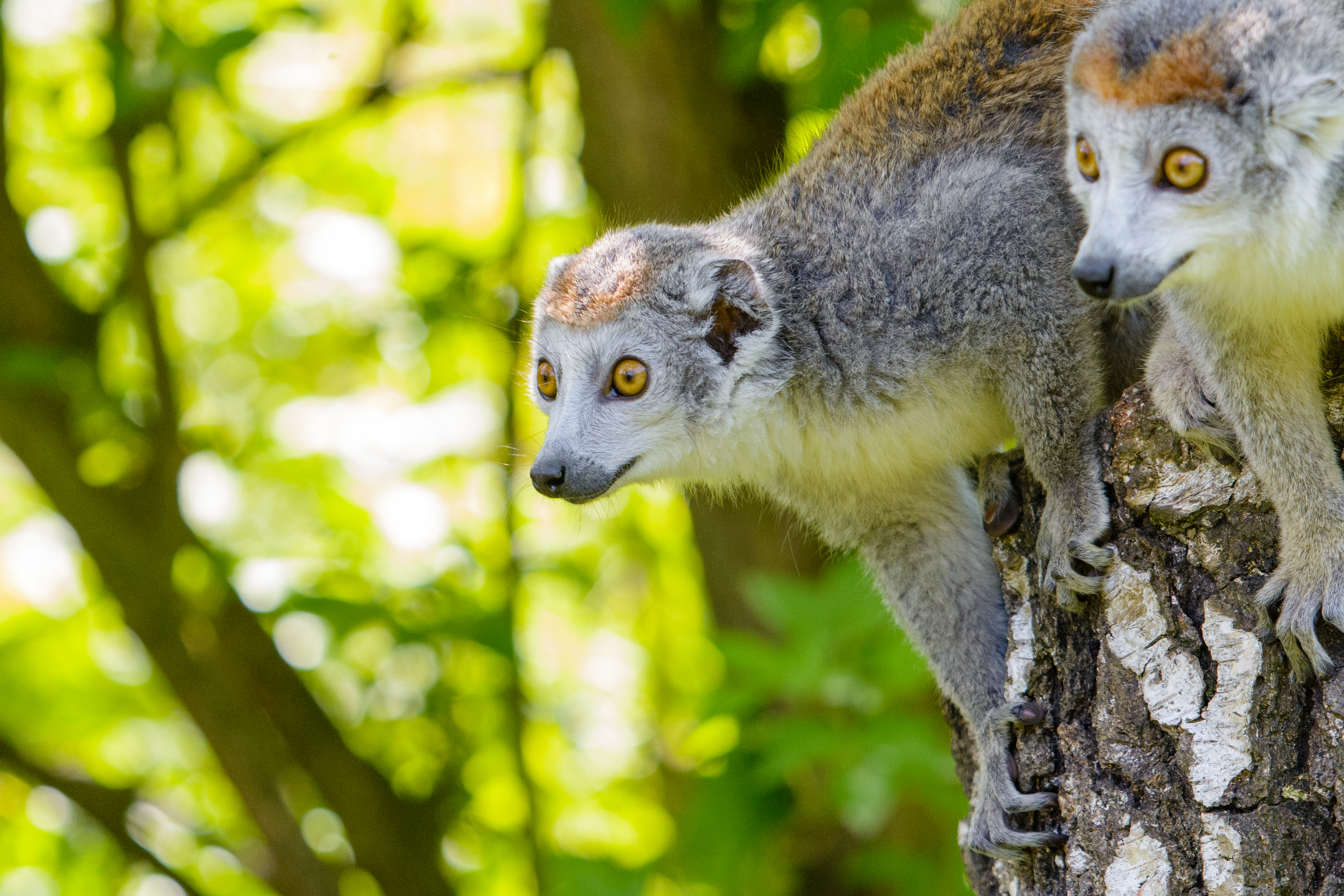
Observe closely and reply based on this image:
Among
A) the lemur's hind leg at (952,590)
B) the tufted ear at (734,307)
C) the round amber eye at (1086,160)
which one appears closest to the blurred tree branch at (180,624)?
the tufted ear at (734,307)

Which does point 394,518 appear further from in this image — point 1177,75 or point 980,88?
point 1177,75

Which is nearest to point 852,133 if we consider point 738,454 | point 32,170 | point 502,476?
point 738,454

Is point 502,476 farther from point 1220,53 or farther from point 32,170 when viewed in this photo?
point 1220,53

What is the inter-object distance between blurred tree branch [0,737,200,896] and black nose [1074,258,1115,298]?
5527mm

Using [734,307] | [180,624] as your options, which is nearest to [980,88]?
[734,307]

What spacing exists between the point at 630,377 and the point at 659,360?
11 centimetres

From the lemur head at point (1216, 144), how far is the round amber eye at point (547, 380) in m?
2.07

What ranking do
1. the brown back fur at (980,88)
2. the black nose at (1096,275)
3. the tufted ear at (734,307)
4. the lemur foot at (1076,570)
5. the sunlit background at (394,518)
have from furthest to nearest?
the sunlit background at (394,518) < the tufted ear at (734,307) < the brown back fur at (980,88) < the lemur foot at (1076,570) < the black nose at (1096,275)

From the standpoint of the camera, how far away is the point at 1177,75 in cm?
264

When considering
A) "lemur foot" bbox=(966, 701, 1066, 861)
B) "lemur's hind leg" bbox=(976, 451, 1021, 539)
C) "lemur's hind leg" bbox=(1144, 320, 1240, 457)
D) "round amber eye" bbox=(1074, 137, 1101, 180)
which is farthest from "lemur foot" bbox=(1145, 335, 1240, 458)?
"lemur foot" bbox=(966, 701, 1066, 861)

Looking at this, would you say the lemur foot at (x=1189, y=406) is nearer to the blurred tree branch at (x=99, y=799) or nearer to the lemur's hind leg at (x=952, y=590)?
the lemur's hind leg at (x=952, y=590)

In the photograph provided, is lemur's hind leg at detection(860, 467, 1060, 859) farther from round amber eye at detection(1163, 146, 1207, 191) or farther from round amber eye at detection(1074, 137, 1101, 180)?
round amber eye at detection(1163, 146, 1207, 191)

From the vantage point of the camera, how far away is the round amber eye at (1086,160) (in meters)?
2.87

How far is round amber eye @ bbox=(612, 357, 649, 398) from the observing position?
4.05 metres
